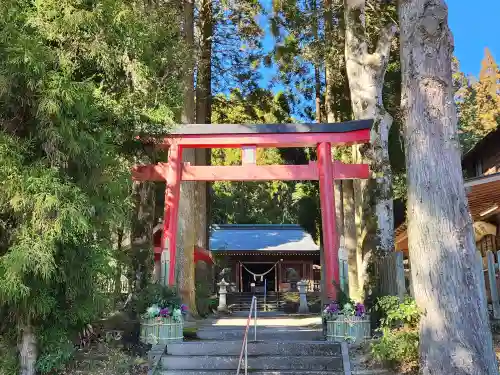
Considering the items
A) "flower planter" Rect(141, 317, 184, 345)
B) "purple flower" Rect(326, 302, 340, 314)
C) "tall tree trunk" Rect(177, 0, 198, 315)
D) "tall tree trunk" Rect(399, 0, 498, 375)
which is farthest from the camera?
"tall tree trunk" Rect(177, 0, 198, 315)

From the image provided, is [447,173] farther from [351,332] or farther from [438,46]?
[351,332]

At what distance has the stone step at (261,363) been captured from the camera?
25.0 ft

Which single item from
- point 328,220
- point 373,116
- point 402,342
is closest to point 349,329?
point 402,342

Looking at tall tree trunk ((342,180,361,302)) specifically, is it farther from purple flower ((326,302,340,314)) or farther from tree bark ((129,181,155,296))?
tree bark ((129,181,155,296))

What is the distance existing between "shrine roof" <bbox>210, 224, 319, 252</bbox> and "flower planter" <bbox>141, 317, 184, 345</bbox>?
16.4 m

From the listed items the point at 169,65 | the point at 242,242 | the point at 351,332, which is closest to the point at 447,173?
the point at 351,332

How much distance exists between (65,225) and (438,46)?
503cm

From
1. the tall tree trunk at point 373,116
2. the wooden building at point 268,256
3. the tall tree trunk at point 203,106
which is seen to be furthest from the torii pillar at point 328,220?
the wooden building at point 268,256

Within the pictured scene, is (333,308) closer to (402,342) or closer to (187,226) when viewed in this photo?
(402,342)

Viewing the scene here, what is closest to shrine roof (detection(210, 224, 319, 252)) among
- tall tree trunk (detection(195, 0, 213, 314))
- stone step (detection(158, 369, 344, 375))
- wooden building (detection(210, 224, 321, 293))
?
wooden building (detection(210, 224, 321, 293))

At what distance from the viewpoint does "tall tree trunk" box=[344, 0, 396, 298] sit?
400 inches

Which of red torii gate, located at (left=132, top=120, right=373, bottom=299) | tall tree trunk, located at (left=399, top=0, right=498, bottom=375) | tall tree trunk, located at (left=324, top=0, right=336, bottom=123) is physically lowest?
tall tree trunk, located at (left=399, top=0, right=498, bottom=375)

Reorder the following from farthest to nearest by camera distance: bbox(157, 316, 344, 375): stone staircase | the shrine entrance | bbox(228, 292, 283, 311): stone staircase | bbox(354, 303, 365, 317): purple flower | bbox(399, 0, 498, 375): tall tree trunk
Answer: the shrine entrance, bbox(228, 292, 283, 311): stone staircase, bbox(354, 303, 365, 317): purple flower, bbox(157, 316, 344, 375): stone staircase, bbox(399, 0, 498, 375): tall tree trunk

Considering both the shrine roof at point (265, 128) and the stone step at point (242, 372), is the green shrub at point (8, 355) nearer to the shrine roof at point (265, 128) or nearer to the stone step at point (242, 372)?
the stone step at point (242, 372)
